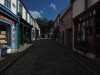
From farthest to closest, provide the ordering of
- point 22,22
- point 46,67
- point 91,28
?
point 22,22 → point 91,28 → point 46,67

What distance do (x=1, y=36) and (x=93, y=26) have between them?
721 cm

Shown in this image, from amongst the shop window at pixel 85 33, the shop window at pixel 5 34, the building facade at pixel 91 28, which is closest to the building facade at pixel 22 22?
the shop window at pixel 5 34

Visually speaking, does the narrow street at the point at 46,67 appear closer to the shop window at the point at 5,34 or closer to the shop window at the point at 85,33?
the shop window at the point at 85,33

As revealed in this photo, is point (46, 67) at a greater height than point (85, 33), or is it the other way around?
point (85, 33)

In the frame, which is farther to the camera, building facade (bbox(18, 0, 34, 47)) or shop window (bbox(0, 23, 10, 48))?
building facade (bbox(18, 0, 34, 47))

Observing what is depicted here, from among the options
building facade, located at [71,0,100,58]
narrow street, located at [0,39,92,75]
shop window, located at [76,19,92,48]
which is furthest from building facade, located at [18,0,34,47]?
narrow street, located at [0,39,92,75]

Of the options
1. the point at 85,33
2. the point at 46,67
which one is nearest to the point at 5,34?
the point at 85,33

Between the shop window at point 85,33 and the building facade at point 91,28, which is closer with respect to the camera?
the building facade at point 91,28

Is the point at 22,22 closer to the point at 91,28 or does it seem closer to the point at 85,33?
the point at 85,33

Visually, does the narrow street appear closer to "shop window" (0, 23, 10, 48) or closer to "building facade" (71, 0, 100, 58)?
"building facade" (71, 0, 100, 58)

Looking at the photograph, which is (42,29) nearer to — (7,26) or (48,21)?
(48,21)

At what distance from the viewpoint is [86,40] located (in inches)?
505

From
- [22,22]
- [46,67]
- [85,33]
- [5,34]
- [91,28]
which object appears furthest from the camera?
[22,22]

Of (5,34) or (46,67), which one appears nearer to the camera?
(46,67)
